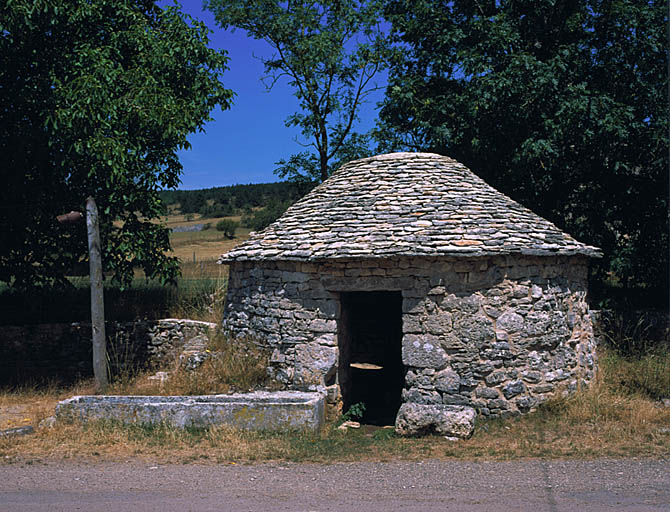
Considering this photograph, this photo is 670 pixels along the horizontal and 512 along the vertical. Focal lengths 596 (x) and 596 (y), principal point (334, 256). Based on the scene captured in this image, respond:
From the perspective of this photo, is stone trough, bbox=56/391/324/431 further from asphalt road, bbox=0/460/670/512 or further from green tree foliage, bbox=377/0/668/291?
green tree foliage, bbox=377/0/668/291

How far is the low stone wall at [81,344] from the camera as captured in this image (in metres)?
11.8

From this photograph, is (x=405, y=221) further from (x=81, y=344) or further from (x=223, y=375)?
(x=81, y=344)

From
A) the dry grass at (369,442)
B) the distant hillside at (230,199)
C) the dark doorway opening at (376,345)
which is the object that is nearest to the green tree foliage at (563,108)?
the dark doorway opening at (376,345)

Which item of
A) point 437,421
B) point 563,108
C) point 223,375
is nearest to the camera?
point 437,421

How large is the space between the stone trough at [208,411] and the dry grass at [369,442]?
0.43ft

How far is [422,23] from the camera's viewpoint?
1363 centimetres

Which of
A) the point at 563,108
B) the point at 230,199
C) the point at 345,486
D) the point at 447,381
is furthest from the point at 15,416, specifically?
the point at 230,199

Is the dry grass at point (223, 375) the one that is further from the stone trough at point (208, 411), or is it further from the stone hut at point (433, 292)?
the stone trough at point (208, 411)

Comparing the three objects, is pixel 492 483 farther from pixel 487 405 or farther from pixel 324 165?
pixel 324 165

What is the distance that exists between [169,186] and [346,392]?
5.30 metres

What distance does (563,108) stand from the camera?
11336 millimetres

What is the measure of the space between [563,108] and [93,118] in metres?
8.39

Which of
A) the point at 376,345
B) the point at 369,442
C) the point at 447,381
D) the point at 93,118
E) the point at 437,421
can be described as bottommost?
the point at 369,442

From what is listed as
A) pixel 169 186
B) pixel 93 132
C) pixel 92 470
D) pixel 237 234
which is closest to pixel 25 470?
pixel 92 470
